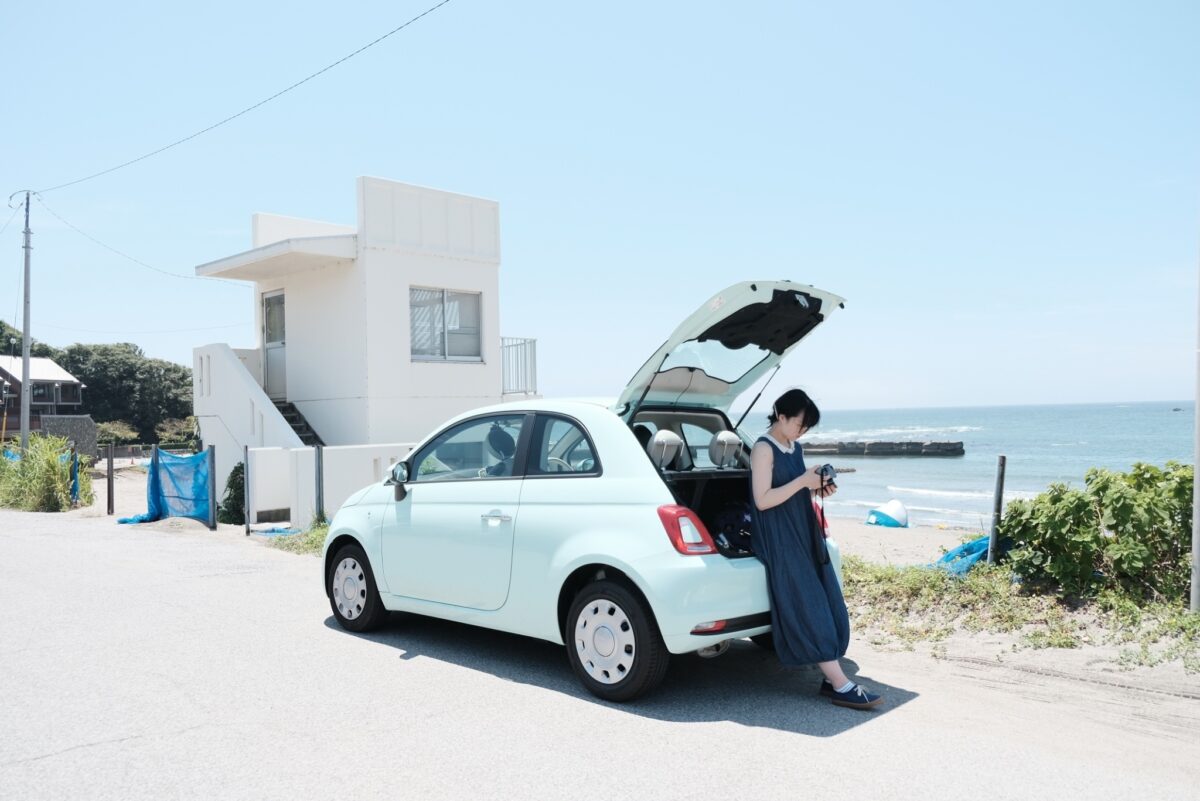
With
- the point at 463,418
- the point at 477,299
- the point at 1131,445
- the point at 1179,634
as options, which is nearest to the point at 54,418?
the point at 477,299

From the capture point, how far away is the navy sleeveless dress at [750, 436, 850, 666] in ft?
18.1

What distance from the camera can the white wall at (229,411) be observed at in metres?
18.6

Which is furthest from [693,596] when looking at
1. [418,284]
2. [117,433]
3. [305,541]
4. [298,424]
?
[117,433]

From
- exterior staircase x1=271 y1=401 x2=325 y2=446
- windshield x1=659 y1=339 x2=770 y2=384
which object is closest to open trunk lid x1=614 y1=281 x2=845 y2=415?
windshield x1=659 y1=339 x2=770 y2=384

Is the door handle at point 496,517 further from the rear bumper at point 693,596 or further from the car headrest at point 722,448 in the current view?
the car headrest at point 722,448

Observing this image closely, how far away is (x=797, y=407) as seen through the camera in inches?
223

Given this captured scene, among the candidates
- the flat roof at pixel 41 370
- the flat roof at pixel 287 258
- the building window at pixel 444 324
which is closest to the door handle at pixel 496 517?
the flat roof at pixel 287 258

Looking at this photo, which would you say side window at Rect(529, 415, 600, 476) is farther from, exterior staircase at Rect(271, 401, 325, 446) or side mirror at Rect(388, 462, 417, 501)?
exterior staircase at Rect(271, 401, 325, 446)

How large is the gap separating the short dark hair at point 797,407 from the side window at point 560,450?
3.66 feet

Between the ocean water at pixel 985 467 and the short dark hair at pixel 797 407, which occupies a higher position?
the short dark hair at pixel 797 407

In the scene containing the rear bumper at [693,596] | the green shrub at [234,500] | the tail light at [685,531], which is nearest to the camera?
the rear bumper at [693,596]

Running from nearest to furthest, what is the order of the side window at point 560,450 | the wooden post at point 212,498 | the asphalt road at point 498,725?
the asphalt road at point 498,725 → the side window at point 560,450 → the wooden post at point 212,498

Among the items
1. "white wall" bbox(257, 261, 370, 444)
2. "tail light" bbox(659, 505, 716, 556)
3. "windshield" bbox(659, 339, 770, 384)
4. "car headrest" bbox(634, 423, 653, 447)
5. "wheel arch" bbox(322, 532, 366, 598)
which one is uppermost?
"white wall" bbox(257, 261, 370, 444)

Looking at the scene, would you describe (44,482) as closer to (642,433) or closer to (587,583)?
(642,433)
